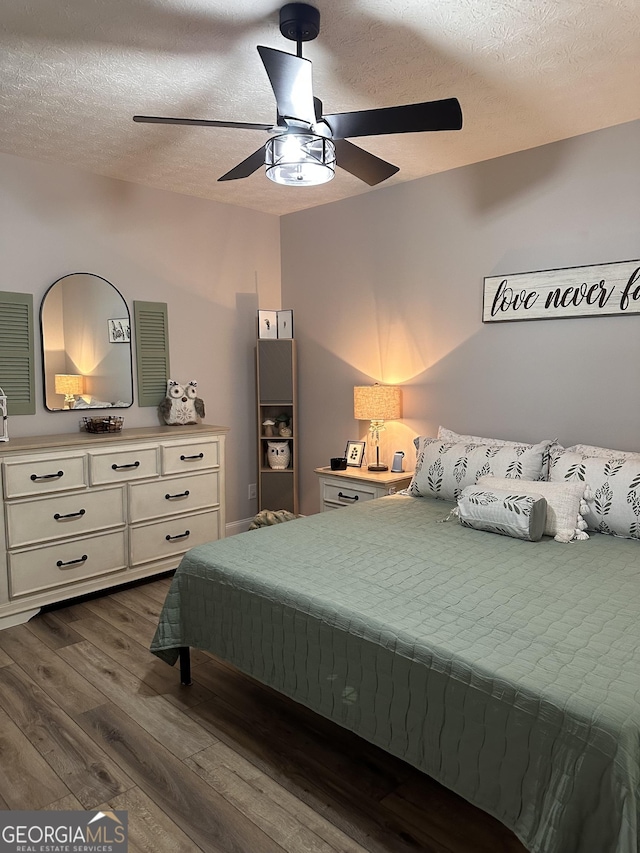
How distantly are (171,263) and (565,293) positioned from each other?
2575 mm

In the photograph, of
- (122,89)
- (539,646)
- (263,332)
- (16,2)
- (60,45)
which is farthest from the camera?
(263,332)

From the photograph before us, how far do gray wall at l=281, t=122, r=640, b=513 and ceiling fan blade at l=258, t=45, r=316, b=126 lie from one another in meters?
1.85

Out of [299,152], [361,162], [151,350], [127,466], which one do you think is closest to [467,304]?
[361,162]

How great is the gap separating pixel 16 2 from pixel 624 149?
2.73 m

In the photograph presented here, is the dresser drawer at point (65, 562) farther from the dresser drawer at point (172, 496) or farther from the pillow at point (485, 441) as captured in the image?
the pillow at point (485, 441)

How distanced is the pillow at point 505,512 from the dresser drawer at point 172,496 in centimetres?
186

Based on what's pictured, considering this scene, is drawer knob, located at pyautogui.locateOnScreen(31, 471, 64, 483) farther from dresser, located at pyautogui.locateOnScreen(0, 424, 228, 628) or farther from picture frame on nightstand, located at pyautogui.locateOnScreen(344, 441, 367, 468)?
picture frame on nightstand, located at pyautogui.locateOnScreen(344, 441, 367, 468)

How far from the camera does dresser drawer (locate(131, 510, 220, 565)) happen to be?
3.73 metres

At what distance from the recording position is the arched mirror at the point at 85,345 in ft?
12.0

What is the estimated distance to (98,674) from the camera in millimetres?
2715

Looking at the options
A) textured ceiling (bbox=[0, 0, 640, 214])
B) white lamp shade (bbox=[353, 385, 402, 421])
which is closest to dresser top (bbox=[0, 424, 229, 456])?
white lamp shade (bbox=[353, 385, 402, 421])

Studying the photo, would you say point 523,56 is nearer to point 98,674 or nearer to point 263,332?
point 263,332

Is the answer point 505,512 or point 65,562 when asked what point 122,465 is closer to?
point 65,562

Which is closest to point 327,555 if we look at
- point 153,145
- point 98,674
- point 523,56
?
point 98,674
